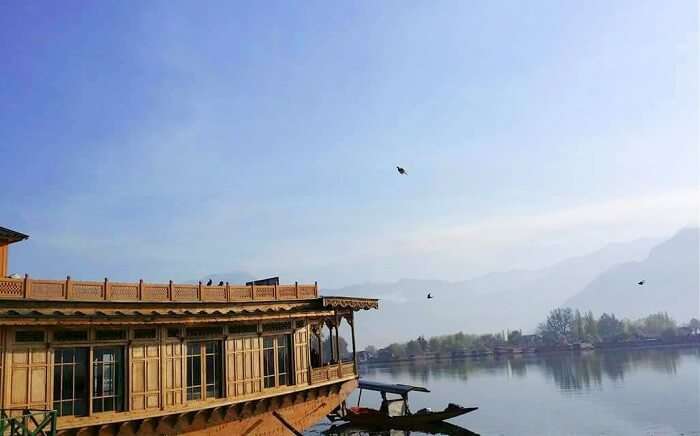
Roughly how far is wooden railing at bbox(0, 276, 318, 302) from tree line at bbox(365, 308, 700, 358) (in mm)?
121231

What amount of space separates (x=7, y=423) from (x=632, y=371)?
66.7m

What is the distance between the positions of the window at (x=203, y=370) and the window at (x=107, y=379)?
2112 mm

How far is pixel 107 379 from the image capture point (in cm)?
1592

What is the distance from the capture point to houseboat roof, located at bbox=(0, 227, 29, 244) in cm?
1712

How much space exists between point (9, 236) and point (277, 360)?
362 inches

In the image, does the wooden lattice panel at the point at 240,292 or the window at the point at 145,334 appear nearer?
the window at the point at 145,334

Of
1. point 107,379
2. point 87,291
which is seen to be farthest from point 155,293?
point 107,379

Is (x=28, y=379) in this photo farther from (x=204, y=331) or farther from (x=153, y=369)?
(x=204, y=331)

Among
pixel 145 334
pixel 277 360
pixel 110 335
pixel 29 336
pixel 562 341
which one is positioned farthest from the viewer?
pixel 562 341

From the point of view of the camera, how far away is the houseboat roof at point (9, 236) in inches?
674

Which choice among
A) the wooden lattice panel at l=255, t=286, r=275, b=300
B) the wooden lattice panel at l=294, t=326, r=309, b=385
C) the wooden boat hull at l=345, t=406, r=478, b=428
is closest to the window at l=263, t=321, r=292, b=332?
the wooden lattice panel at l=294, t=326, r=309, b=385

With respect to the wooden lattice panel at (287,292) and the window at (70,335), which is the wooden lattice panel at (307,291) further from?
the window at (70,335)

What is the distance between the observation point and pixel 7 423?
12.9 meters

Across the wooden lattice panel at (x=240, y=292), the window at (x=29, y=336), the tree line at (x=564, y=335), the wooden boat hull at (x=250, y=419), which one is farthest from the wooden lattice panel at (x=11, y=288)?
the tree line at (x=564, y=335)
